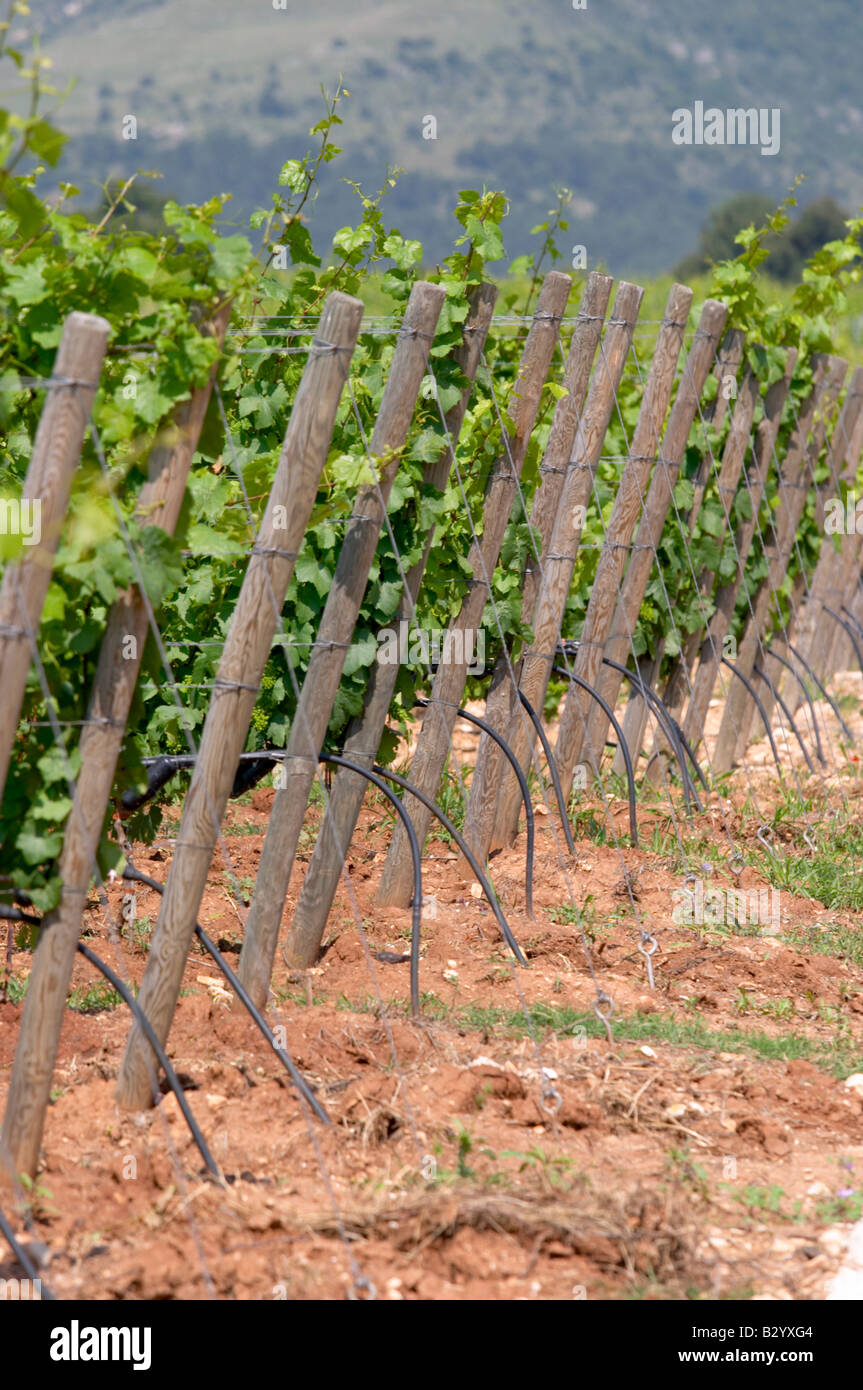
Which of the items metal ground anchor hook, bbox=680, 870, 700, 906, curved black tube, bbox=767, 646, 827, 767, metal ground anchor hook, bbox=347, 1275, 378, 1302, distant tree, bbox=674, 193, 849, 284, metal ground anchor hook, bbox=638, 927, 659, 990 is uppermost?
distant tree, bbox=674, 193, 849, 284

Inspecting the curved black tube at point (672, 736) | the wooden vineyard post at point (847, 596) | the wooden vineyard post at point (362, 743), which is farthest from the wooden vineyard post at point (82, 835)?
the wooden vineyard post at point (847, 596)

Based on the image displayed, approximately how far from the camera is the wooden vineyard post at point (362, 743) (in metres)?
4.61

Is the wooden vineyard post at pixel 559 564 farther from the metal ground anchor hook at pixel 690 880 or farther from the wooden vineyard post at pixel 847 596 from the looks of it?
the wooden vineyard post at pixel 847 596

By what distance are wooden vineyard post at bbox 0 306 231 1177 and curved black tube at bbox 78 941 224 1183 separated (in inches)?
3.7

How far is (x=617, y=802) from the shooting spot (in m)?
6.54

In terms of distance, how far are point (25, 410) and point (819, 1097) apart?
2.92 m

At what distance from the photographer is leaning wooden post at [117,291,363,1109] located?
11.7 feet

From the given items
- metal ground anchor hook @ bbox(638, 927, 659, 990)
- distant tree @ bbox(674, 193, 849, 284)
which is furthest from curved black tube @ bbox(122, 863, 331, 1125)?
distant tree @ bbox(674, 193, 849, 284)

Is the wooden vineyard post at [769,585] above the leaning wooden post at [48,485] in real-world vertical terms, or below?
above

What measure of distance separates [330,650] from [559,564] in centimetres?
169

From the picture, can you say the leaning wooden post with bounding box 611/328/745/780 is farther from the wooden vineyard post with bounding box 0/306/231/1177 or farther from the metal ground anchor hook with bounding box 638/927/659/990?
the wooden vineyard post with bounding box 0/306/231/1177

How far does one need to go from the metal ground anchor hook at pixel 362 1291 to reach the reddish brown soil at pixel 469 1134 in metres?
0.02

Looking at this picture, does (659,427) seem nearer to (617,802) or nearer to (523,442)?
(523,442)
